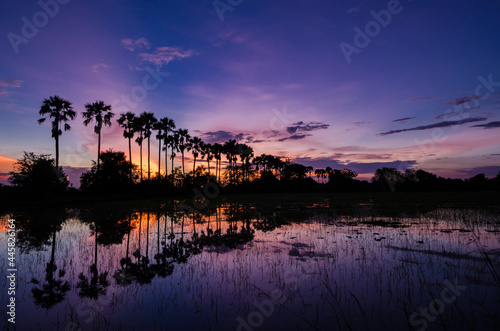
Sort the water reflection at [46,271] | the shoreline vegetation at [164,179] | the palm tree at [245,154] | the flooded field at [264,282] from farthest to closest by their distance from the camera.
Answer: the palm tree at [245,154], the shoreline vegetation at [164,179], the water reflection at [46,271], the flooded field at [264,282]

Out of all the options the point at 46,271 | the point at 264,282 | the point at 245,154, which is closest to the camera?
the point at 264,282

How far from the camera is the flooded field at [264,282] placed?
616 cm

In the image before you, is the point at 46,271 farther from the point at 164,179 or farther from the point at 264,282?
the point at 164,179

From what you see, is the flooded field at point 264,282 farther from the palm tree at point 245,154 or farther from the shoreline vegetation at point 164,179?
the palm tree at point 245,154

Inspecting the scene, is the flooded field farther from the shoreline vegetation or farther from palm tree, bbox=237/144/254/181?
palm tree, bbox=237/144/254/181

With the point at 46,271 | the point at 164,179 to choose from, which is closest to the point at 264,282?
the point at 46,271

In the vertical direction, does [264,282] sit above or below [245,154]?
below

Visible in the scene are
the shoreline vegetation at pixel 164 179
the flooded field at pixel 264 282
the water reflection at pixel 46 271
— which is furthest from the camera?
the shoreline vegetation at pixel 164 179

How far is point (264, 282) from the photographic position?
855 cm

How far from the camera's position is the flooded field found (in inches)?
243

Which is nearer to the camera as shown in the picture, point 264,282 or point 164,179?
point 264,282

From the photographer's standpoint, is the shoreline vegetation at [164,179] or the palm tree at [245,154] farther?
the palm tree at [245,154]

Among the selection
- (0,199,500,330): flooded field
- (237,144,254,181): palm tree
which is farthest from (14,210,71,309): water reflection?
(237,144,254,181): palm tree

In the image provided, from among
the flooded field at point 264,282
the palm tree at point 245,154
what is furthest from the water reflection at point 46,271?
the palm tree at point 245,154
